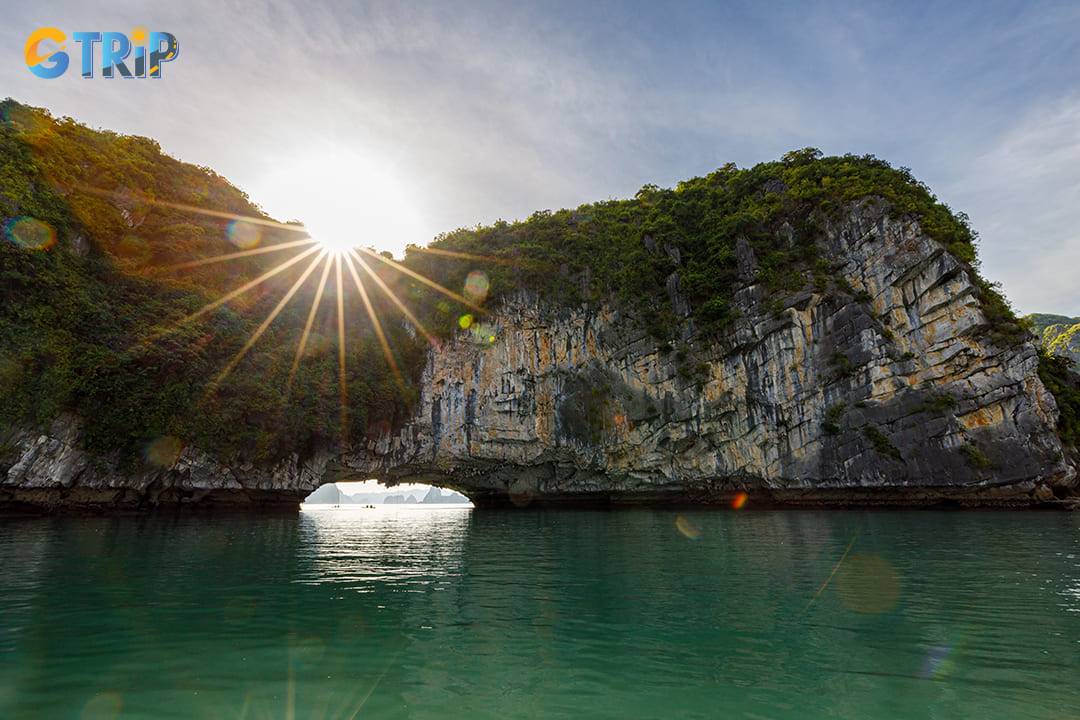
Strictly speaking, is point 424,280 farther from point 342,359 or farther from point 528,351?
point 528,351

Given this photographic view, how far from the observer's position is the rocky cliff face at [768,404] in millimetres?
28516

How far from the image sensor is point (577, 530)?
20641 millimetres

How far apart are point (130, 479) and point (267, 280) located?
56.3ft

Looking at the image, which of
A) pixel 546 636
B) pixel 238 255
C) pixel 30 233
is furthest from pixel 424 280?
pixel 546 636

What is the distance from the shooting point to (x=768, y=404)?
110 ft

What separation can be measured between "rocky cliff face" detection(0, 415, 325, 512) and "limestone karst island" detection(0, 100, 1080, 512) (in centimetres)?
14

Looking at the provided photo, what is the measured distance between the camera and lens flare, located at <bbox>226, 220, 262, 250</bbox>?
37094 millimetres

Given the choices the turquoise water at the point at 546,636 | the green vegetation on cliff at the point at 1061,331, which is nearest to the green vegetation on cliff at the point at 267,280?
the turquoise water at the point at 546,636

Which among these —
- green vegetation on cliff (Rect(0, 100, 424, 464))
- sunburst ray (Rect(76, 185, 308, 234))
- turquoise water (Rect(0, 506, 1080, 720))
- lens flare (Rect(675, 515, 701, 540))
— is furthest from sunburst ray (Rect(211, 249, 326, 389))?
lens flare (Rect(675, 515, 701, 540))

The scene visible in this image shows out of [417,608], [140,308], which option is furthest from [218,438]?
[417,608]

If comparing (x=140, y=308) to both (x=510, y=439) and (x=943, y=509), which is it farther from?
(x=943, y=509)

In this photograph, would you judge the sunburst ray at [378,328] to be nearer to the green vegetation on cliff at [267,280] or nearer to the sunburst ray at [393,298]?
the green vegetation on cliff at [267,280]

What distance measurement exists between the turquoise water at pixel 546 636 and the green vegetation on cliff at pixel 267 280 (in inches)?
745

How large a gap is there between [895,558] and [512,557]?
9.66 metres
